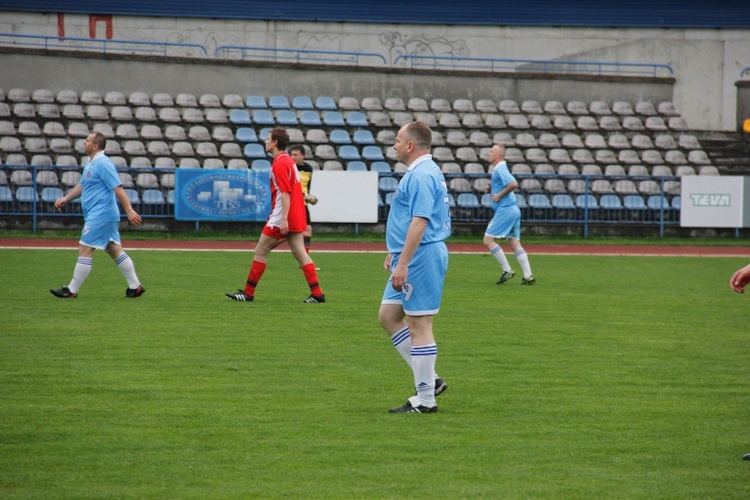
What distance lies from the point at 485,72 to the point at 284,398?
27114 mm

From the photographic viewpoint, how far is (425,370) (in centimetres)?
661

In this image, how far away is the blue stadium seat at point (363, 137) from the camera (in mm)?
29250

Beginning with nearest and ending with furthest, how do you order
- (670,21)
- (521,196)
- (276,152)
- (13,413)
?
(13,413)
(276,152)
(521,196)
(670,21)

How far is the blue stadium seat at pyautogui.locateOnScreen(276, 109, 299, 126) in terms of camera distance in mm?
29372

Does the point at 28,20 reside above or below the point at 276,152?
above

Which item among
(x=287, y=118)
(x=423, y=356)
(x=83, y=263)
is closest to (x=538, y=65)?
(x=287, y=118)

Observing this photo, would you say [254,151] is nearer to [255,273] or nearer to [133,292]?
[133,292]

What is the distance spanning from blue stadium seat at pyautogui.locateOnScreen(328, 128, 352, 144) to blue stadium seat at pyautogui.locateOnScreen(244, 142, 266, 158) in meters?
2.14

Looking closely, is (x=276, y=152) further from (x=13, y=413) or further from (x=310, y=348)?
(x=13, y=413)

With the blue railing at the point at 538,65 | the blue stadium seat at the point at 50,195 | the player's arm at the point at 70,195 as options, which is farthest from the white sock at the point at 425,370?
the blue railing at the point at 538,65

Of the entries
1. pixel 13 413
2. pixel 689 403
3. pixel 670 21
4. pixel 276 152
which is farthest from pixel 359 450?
pixel 670 21

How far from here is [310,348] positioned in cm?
921

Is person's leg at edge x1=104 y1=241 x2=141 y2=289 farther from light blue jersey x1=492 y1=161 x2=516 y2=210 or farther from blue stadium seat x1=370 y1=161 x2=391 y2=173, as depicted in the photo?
blue stadium seat x1=370 y1=161 x2=391 y2=173

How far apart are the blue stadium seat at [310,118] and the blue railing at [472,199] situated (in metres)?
4.01
